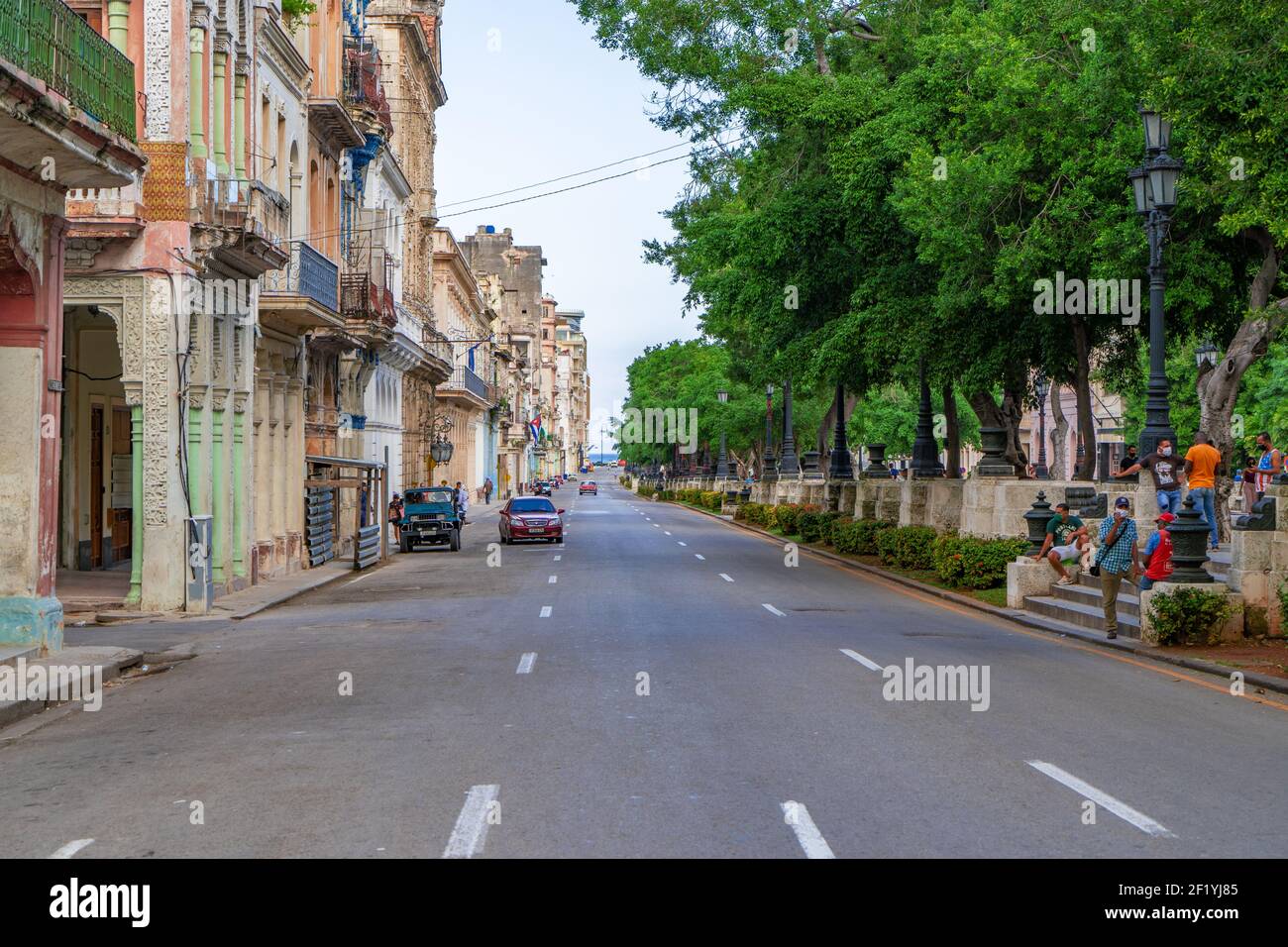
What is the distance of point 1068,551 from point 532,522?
22720 mm

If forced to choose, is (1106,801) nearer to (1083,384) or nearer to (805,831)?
(805,831)

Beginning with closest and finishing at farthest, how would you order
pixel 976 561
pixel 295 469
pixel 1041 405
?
pixel 976 561, pixel 295 469, pixel 1041 405

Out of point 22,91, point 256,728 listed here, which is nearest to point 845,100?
point 22,91

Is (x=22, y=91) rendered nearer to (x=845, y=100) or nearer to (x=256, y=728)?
(x=256, y=728)

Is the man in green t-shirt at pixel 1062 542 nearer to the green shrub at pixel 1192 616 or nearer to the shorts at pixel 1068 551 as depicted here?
the shorts at pixel 1068 551

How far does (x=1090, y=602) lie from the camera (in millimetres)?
20797

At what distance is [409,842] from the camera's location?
716 cm

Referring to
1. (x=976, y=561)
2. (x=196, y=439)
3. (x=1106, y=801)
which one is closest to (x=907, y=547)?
(x=976, y=561)

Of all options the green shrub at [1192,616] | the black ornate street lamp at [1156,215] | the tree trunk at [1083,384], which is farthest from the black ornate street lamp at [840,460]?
the green shrub at [1192,616]

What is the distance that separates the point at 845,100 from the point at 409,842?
24464 mm

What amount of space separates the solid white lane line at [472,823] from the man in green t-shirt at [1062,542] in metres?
15.6

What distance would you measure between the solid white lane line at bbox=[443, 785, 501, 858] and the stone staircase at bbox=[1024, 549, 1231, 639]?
11922mm

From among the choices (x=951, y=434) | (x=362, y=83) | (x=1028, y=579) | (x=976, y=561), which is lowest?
(x=1028, y=579)

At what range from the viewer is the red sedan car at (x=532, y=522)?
4253 cm
